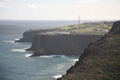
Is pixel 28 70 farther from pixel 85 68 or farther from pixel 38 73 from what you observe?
pixel 85 68

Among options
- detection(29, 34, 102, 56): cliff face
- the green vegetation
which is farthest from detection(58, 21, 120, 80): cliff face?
the green vegetation

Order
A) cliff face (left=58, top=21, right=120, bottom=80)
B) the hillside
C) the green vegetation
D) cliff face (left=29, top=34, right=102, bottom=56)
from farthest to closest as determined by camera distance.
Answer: the hillside → the green vegetation → cliff face (left=29, top=34, right=102, bottom=56) → cliff face (left=58, top=21, right=120, bottom=80)

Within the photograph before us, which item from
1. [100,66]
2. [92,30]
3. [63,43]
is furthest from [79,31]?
[100,66]

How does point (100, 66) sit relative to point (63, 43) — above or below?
above

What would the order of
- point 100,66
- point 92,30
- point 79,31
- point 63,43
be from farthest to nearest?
1. point 92,30
2. point 79,31
3. point 63,43
4. point 100,66

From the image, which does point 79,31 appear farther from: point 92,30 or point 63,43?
point 63,43

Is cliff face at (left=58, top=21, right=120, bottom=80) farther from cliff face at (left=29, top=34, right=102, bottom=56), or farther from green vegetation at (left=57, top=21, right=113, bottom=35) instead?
green vegetation at (left=57, top=21, right=113, bottom=35)

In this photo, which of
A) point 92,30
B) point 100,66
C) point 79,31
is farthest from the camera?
point 92,30

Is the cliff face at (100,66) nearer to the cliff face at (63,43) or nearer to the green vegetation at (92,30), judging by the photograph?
the cliff face at (63,43)
